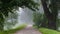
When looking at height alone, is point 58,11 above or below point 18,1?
below

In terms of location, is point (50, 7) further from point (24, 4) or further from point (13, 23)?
point (13, 23)

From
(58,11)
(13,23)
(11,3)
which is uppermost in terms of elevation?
(11,3)

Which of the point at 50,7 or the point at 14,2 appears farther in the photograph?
the point at 50,7

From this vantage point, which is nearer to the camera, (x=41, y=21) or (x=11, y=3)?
(x=11, y=3)

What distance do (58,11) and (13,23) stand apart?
13242 millimetres

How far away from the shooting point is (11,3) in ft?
55.2

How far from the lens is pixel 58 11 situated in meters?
22.0

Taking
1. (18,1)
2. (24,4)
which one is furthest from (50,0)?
(18,1)

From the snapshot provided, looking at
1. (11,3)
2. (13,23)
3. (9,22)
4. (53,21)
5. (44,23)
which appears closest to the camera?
(11,3)

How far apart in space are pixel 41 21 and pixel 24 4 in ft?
31.1

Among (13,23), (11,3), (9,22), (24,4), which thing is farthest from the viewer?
(13,23)

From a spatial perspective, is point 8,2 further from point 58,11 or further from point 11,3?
point 58,11

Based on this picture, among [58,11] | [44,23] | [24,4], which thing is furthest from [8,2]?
[44,23]

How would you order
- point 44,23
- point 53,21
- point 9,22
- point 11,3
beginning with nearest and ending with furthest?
1. point 11,3
2. point 53,21
3. point 44,23
4. point 9,22
